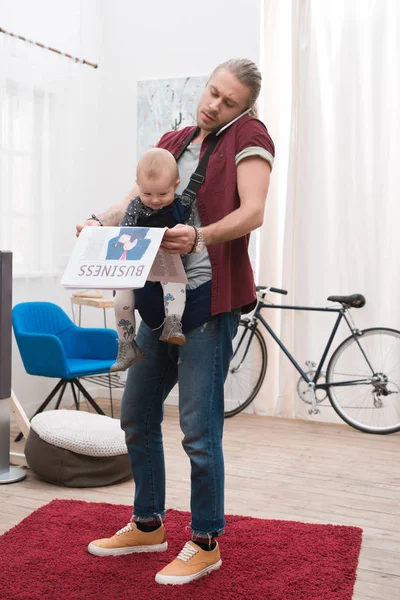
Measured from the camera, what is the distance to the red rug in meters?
2.25

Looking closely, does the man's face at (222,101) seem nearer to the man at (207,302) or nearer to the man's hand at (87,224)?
the man at (207,302)

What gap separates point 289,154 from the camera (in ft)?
15.3

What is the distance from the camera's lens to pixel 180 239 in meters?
1.94

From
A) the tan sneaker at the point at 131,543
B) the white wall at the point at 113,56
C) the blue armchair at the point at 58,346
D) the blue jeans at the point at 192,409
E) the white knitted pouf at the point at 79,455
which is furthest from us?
the white wall at the point at 113,56

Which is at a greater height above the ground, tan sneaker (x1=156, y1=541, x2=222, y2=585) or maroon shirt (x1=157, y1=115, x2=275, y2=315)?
maroon shirt (x1=157, y1=115, x2=275, y2=315)

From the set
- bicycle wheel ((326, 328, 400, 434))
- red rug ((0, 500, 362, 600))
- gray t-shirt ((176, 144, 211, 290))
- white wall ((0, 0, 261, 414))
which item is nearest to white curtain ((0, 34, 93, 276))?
white wall ((0, 0, 261, 414))

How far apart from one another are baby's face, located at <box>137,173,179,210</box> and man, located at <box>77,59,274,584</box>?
11 centimetres

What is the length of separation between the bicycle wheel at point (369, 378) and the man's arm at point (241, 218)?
2654mm

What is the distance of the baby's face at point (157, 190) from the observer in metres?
2.00

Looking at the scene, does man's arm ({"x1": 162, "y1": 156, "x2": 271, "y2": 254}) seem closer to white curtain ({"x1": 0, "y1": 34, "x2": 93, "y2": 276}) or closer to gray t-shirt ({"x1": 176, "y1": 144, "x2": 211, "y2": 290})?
gray t-shirt ({"x1": 176, "y1": 144, "x2": 211, "y2": 290})

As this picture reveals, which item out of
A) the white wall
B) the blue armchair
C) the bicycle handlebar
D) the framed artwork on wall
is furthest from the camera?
the framed artwork on wall

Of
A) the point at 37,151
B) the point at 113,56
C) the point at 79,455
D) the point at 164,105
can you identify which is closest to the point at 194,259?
the point at 79,455

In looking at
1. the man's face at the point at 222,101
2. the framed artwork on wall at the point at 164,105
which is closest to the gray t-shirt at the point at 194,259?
the man's face at the point at 222,101

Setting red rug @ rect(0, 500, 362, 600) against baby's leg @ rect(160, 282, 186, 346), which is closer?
baby's leg @ rect(160, 282, 186, 346)
